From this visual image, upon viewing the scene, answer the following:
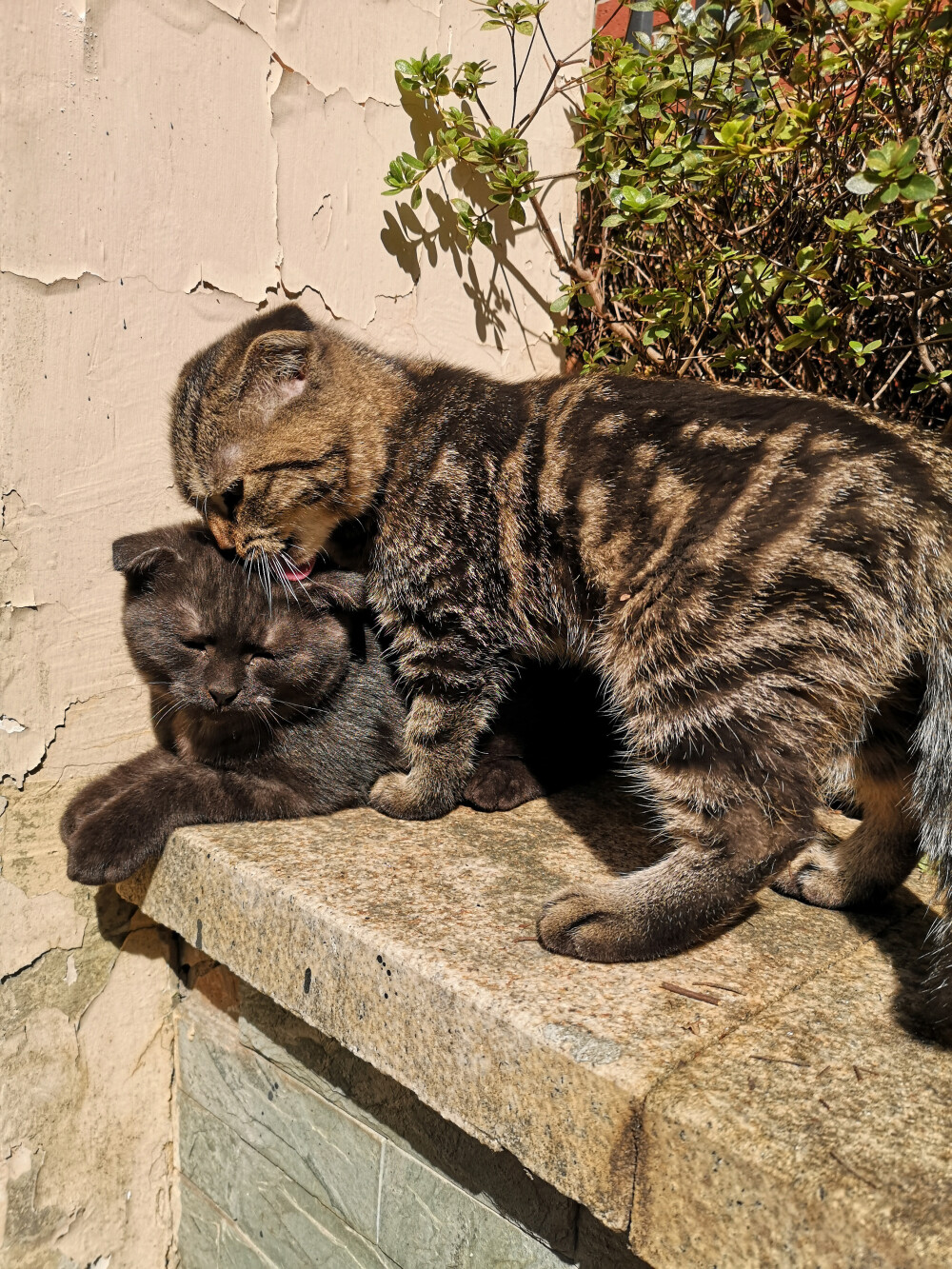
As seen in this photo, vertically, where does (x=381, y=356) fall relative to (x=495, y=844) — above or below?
above

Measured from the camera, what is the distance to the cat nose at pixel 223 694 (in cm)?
188

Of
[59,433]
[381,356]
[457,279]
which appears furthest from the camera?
[457,279]

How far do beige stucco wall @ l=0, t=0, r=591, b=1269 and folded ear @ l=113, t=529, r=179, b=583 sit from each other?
14 centimetres

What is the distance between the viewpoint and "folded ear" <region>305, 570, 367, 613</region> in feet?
6.53

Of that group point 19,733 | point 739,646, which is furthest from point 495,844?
point 19,733

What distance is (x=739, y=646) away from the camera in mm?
1522

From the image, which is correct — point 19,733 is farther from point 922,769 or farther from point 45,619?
point 922,769

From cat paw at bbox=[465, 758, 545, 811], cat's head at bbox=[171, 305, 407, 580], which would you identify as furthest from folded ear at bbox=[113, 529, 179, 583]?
cat paw at bbox=[465, 758, 545, 811]

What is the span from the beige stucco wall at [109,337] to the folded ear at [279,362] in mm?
299

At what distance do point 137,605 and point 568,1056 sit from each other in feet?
4.19

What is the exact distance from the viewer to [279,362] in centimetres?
191

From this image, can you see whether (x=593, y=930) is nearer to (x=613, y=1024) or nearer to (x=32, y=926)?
(x=613, y=1024)

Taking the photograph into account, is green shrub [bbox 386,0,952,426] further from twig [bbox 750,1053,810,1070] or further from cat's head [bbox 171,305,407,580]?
twig [bbox 750,1053,810,1070]

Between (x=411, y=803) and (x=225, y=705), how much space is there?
478mm
